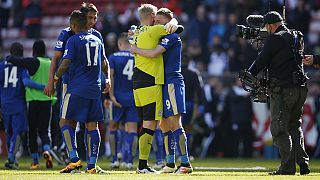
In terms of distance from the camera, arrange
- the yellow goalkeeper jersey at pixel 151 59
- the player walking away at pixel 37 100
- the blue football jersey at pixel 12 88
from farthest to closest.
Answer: the blue football jersey at pixel 12 88 → the player walking away at pixel 37 100 → the yellow goalkeeper jersey at pixel 151 59

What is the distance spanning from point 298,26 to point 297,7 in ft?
2.24

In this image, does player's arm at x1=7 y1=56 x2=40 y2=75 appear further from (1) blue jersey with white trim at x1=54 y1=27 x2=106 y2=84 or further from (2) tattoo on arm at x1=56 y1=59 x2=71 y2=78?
(2) tattoo on arm at x1=56 y1=59 x2=71 y2=78

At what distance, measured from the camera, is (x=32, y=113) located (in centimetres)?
1762

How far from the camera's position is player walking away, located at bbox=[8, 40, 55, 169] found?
56.7 ft

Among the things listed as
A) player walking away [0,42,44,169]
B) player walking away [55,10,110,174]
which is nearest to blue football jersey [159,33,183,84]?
player walking away [55,10,110,174]

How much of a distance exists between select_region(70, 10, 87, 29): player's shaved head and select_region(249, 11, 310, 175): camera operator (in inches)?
94.2

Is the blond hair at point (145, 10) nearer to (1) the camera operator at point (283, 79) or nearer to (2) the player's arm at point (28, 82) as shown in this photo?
(1) the camera operator at point (283, 79)

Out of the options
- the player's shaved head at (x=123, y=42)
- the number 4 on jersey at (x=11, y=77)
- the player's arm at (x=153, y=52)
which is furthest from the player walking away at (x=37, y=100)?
the player's arm at (x=153, y=52)

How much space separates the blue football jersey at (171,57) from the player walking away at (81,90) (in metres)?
0.94

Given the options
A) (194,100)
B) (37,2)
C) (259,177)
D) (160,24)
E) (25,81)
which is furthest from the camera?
(37,2)

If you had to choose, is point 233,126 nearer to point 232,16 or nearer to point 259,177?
point 232,16

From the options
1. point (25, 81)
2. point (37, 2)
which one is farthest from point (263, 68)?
point (37, 2)

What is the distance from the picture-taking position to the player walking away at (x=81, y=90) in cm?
1387

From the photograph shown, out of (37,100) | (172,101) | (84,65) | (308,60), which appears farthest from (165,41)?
(37,100)
